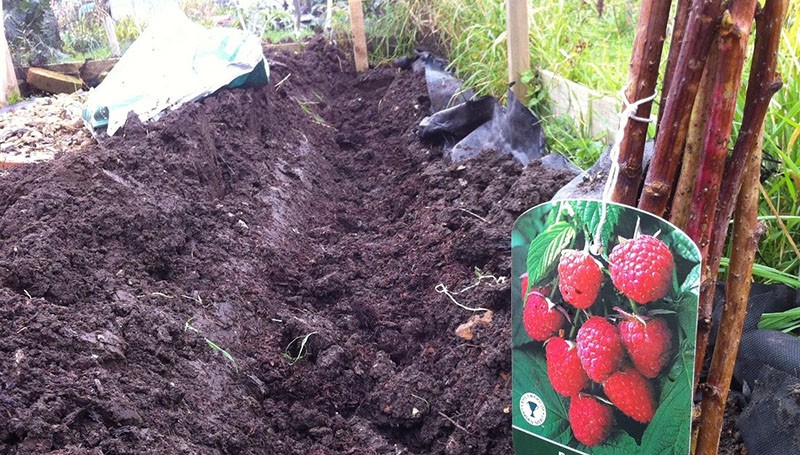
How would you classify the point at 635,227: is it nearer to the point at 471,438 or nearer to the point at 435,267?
the point at 471,438

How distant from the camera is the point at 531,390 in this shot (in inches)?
47.0

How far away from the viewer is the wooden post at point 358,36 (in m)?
5.85

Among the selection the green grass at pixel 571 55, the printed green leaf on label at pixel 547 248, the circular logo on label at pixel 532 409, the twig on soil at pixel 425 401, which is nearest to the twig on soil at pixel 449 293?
the twig on soil at pixel 425 401

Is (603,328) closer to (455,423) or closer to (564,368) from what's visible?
(564,368)

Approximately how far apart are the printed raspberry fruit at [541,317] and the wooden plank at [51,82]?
18.8ft

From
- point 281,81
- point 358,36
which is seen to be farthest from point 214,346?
point 358,36

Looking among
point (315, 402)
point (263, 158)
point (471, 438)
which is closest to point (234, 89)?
point (263, 158)

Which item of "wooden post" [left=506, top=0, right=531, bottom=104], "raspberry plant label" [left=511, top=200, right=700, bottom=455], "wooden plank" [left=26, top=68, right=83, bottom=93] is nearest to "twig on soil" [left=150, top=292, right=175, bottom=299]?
"raspberry plant label" [left=511, top=200, right=700, bottom=455]

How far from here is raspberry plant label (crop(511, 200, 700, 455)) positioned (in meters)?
0.97

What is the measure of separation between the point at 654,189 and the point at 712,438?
0.49 metres

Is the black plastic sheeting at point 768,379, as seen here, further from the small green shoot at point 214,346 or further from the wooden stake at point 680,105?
the small green shoot at point 214,346

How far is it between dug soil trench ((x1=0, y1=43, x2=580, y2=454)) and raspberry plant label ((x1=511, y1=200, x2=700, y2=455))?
2.23 ft

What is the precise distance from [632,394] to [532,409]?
0.71ft

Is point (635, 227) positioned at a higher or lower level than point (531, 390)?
higher
